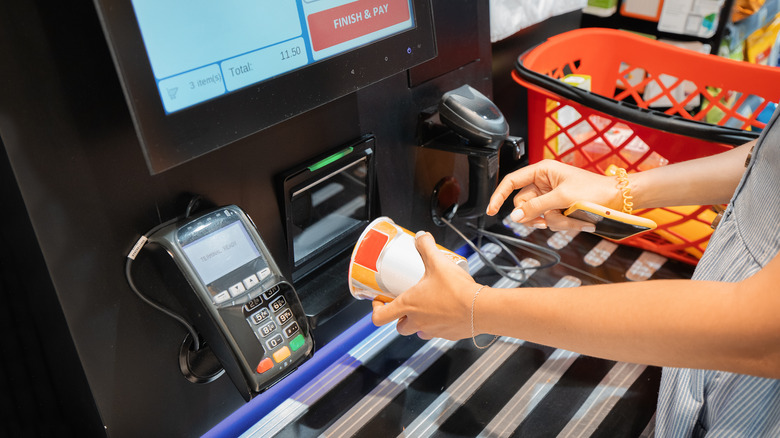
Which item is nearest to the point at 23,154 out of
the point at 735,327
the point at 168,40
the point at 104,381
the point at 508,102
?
the point at 168,40

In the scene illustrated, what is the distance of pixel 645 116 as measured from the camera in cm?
86

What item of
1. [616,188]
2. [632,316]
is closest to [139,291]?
[632,316]

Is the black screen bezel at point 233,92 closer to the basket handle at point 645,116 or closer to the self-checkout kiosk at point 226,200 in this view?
the self-checkout kiosk at point 226,200

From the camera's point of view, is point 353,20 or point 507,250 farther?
A: point 507,250

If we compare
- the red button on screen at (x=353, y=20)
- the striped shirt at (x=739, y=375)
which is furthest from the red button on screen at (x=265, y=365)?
the striped shirt at (x=739, y=375)

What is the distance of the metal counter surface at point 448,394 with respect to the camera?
750 millimetres

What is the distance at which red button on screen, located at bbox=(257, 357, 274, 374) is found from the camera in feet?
2.05

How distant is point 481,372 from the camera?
0.82m

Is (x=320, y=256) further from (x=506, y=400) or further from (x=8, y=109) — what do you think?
(x=8, y=109)

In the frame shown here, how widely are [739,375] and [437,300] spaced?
30 centimetres

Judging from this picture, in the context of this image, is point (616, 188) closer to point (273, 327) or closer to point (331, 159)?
point (331, 159)

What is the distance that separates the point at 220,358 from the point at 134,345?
0.31 feet

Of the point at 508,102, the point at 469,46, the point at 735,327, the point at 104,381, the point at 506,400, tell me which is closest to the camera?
the point at 735,327

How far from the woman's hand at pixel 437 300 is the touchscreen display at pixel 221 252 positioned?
0.57 feet
